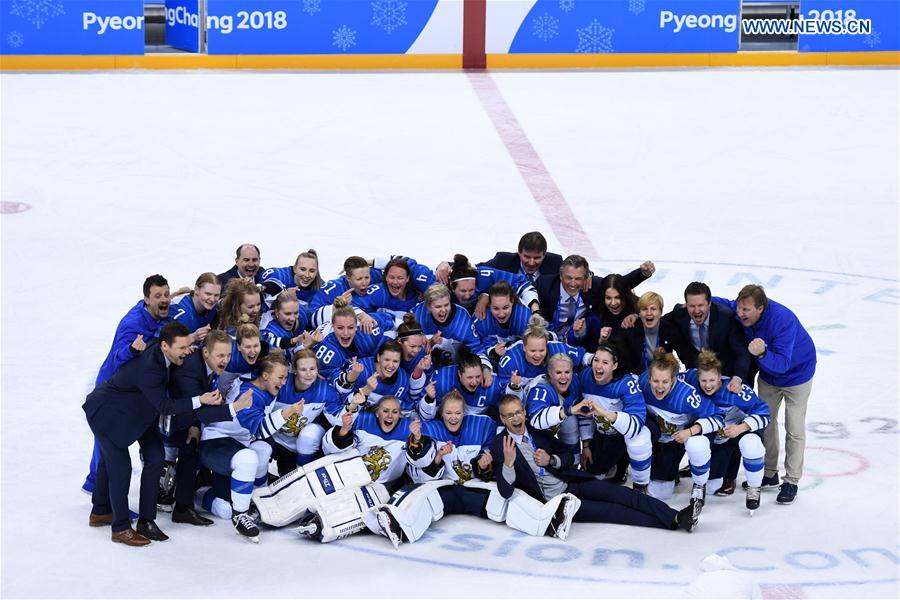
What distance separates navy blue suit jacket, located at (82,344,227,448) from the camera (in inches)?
271

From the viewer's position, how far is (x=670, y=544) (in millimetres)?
7070

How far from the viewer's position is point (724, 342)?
7820 mm

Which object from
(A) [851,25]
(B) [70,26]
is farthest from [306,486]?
(A) [851,25]

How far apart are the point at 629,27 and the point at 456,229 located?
24.5 feet

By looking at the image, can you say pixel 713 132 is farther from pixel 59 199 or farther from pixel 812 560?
pixel 812 560

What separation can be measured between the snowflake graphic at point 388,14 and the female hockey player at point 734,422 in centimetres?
1227

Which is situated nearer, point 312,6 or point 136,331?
point 136,331

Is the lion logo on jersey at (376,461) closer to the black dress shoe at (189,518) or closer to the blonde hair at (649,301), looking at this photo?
the black dress shoe at (189,518)

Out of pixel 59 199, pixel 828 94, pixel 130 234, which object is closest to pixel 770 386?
pixel 130 234

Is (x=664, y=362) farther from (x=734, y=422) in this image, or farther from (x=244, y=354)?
(x=244, y=354)

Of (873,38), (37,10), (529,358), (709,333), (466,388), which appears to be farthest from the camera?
(873,38)

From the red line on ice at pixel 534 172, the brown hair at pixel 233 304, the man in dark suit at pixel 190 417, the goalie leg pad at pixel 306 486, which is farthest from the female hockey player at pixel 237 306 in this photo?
the red line on ice at pixel 534 172

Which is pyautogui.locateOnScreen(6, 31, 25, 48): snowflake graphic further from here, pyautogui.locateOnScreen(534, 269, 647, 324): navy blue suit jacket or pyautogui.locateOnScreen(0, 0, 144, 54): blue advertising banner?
pyautogui.locateOnScreen(534, 269, 647, 324): navy blue suit jacket

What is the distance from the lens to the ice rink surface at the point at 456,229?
6824 millimetres
